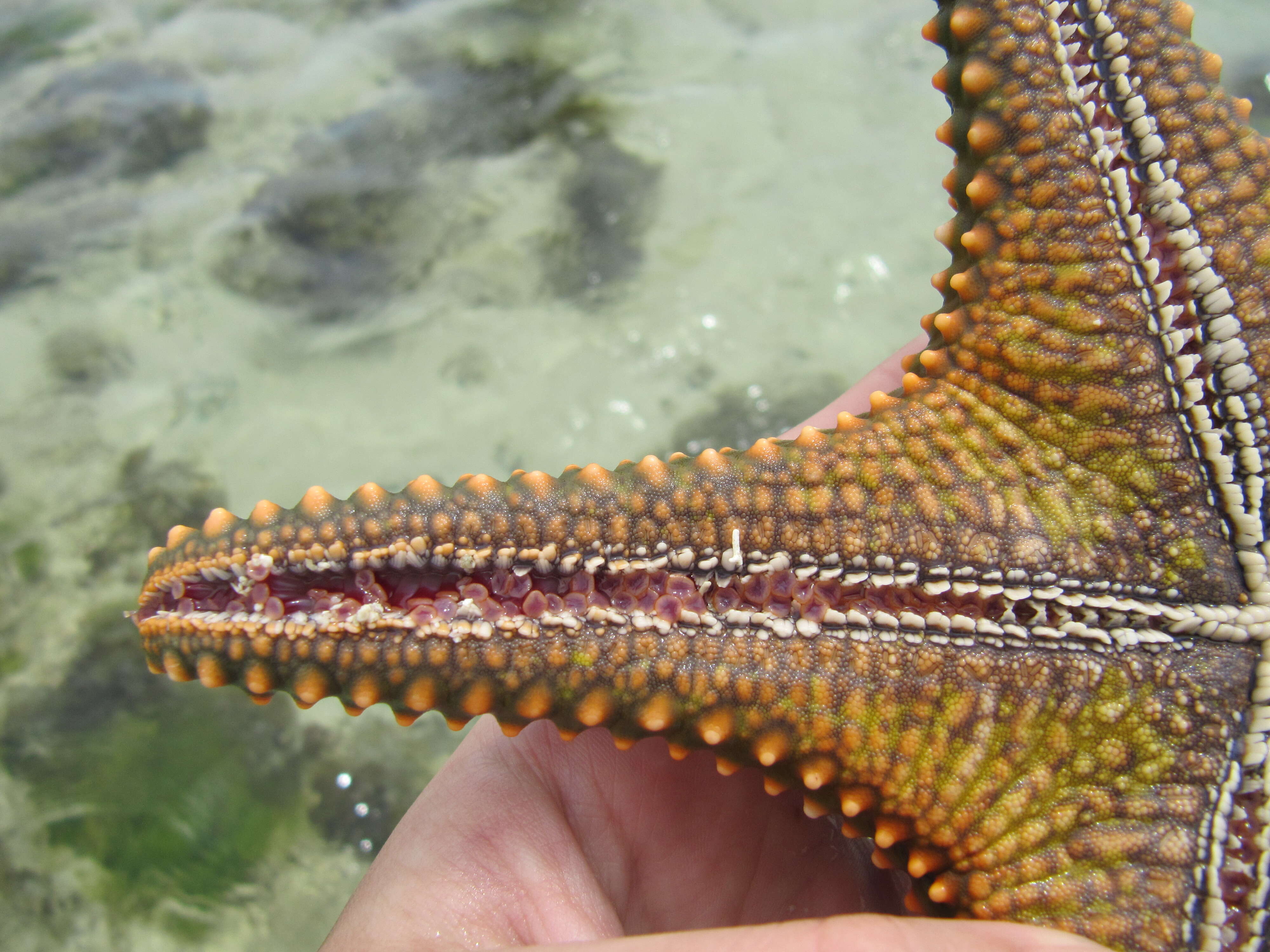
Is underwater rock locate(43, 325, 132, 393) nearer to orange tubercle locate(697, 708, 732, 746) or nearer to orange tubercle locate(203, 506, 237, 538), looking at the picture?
orange tubercle locate(203, 506, 237, 538)

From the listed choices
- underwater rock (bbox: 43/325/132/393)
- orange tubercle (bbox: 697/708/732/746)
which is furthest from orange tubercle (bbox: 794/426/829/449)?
underwater rock (bbox: 43/325/132/393)

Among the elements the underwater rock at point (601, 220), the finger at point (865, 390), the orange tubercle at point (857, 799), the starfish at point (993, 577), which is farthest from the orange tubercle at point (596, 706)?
the underwater rock at point (601, 220)

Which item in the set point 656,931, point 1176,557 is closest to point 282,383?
point 656,931

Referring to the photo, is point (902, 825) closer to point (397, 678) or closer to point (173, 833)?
point (397, 678)

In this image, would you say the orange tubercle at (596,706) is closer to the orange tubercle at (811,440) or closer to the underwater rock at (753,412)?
the orange tubercle at (811,440)

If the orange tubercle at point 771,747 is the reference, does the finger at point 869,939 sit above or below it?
below

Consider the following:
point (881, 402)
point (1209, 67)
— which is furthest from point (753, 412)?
point (1209, 67)
